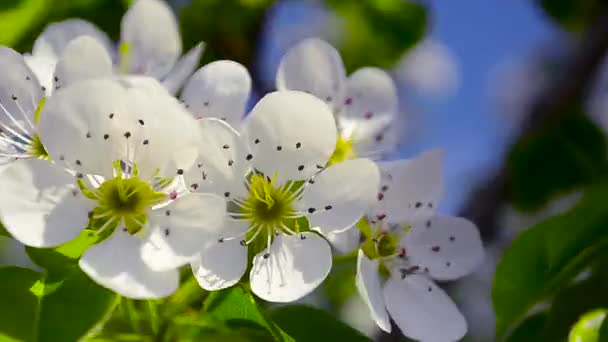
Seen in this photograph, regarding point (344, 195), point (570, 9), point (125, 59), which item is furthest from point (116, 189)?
point (570, 9)

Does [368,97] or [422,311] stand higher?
[368,97]

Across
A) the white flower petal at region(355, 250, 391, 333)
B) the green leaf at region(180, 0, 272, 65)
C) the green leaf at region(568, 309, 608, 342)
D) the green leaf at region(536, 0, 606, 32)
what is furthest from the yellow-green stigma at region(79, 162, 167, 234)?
the green leaf at region(536, 0, 606, 32)

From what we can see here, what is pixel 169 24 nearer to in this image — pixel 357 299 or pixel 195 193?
pixel 195 193

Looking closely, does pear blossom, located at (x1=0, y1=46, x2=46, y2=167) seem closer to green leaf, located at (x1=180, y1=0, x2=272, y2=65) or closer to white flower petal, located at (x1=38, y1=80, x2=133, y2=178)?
white flower petal, located at (x1=38, y1=80, x2=133, y2=178)

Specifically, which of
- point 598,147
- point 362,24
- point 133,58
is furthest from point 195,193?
point 362,24

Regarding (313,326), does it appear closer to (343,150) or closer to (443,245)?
(443,245)

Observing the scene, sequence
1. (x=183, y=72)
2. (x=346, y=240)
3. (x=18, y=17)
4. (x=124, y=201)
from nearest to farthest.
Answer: (x=124, y=201) → (x=346, y=240) → (x=183, y=72) → (x=18, y=17)
